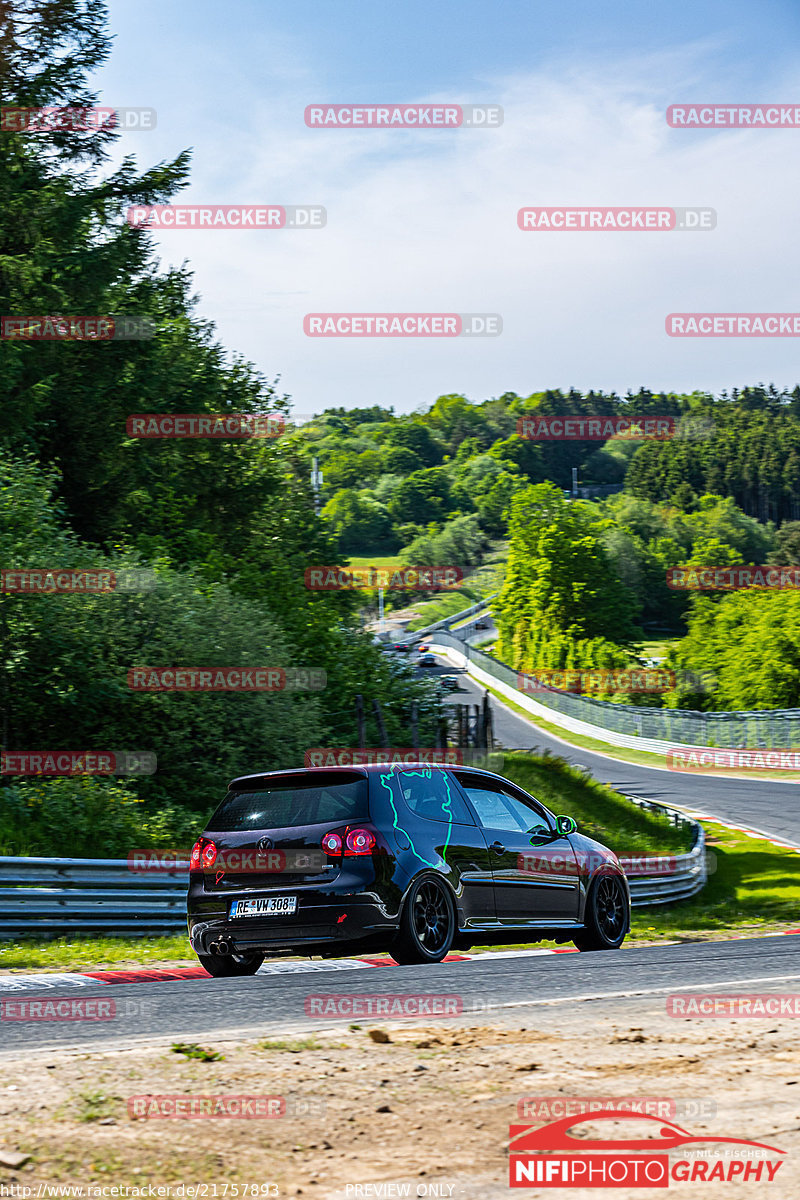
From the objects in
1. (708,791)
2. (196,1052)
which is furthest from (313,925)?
(708,791)

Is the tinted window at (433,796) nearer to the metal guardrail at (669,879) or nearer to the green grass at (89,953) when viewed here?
the green grass at (89,953)

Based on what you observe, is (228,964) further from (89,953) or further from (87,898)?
(87,898)

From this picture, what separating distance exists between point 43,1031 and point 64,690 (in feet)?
41.0

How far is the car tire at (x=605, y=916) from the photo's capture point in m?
11.0

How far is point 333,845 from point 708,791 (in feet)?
115

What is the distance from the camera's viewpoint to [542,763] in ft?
99.6

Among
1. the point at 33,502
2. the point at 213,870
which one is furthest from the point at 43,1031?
the point at 33,502

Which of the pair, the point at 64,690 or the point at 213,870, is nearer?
the point at 213,870

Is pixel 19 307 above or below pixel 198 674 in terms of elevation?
above

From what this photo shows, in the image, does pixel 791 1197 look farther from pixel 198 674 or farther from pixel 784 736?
pixel 784 736

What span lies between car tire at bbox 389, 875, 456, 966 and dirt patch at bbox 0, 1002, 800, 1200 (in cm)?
223

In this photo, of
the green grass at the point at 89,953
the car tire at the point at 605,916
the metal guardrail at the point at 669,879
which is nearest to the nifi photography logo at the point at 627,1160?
the green grass at the point at 89,953

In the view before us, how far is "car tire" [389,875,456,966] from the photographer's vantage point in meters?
8.86

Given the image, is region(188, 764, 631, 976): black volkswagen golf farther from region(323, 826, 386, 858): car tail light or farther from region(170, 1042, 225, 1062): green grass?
region(170, 1042, 225, 1062): green grass
